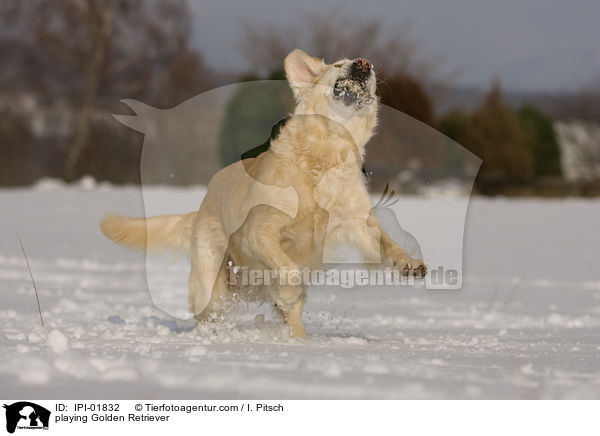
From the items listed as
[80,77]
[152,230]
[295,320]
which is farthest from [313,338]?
[80,77]

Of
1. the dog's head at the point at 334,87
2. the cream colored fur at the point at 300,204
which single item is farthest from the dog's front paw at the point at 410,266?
the dog's head at the point at 334,87

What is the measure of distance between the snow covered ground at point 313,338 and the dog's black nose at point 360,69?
128cm

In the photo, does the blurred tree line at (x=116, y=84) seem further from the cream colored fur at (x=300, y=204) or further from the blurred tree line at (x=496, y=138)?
the cream colored fur at (x=300, y=204)

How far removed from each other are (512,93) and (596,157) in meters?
3.92

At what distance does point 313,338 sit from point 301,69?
5.07 feet

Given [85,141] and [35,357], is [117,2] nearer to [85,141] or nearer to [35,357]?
[85,141]

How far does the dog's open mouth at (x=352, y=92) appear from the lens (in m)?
4.20

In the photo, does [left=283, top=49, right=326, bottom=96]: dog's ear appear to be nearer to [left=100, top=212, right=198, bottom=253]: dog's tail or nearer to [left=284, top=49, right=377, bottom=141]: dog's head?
[left=284, top=49, right=377, bottom=141]: dog's head

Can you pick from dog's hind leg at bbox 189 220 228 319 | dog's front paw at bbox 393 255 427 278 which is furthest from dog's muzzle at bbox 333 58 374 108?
dog's hind leg at bbox 189 220 228 319

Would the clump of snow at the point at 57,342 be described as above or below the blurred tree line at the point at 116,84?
below

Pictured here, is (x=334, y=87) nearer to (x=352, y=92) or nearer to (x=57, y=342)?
(x=352, y=92)

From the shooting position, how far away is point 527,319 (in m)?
5.27

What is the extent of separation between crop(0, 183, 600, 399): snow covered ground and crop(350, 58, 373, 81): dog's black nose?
1279mm
